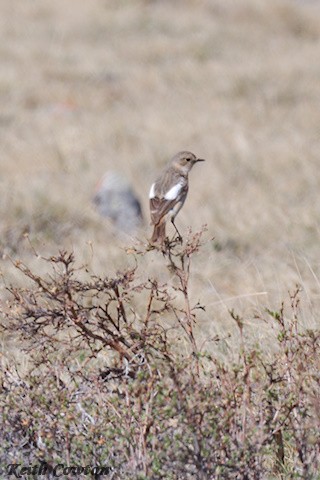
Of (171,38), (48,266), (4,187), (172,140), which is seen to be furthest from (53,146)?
(171,38)

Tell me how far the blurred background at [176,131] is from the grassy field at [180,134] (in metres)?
0.03

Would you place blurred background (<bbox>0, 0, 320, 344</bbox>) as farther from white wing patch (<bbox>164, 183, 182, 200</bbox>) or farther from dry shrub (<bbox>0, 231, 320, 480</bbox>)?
white wing patch (<bbox>164, 183, 182, 200</bbox>)

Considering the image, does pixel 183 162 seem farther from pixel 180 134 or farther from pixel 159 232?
pixel 180 134

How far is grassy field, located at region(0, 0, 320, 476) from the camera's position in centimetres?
721

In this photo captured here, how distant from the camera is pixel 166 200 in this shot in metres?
4.30

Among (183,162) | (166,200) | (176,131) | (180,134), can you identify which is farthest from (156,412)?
(176,131)

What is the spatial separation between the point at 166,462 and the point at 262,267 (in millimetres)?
4047

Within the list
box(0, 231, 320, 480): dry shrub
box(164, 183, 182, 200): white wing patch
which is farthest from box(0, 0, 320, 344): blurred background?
box(164, 183, 182, 200): white wing patch

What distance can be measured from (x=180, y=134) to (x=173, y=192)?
947 cm

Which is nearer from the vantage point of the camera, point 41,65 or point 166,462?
point 166,462

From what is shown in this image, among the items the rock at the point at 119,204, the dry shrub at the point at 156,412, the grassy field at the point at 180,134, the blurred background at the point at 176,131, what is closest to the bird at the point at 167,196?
the grassy field at the point at 180,134

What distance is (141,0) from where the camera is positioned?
77.0 feet

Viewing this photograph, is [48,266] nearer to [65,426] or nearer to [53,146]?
[65,426]

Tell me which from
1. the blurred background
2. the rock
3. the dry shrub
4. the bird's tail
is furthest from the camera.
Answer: the rock
